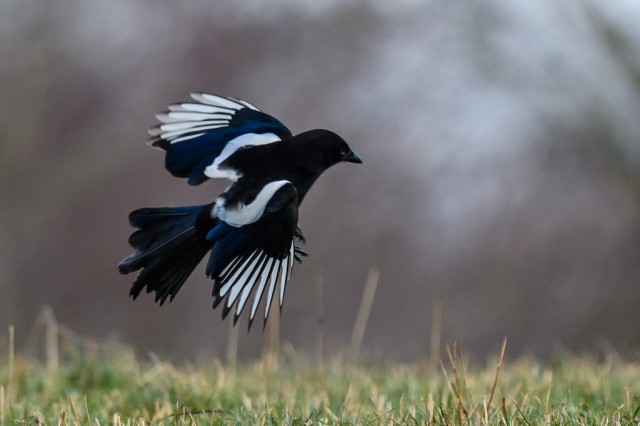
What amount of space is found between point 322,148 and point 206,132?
1.33 feet

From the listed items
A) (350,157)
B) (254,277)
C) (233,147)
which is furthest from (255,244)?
(350,157)

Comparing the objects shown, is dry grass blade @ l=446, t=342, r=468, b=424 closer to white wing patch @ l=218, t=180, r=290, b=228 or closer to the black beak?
white wing patch @ l=218, t=180, r=290, b=228

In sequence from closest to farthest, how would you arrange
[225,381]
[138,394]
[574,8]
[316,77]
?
[138,394], [225,381], [574,8], [316,77]

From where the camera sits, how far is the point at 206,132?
109 inches

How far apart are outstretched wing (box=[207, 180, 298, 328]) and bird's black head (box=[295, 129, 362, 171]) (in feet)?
0.70

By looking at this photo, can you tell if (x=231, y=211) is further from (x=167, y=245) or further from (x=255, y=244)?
(x=167, y=245)

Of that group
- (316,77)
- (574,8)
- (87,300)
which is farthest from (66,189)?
(574,8)

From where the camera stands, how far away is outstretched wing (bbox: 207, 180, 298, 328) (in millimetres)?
A: 2365

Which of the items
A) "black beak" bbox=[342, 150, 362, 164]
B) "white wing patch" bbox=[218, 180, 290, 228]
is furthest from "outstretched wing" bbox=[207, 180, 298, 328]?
"black beak" bbox=[342, 150, 362, 164]

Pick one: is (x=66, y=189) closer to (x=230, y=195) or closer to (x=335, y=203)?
(x=335, y=203)

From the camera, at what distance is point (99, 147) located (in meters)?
9.51

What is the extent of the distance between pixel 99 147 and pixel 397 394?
6.82m

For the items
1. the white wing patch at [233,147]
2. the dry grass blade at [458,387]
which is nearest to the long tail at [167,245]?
the white wing patch at [233,147]

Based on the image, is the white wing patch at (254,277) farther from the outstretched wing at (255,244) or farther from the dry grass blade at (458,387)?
the dry grass blade at (458,387)
